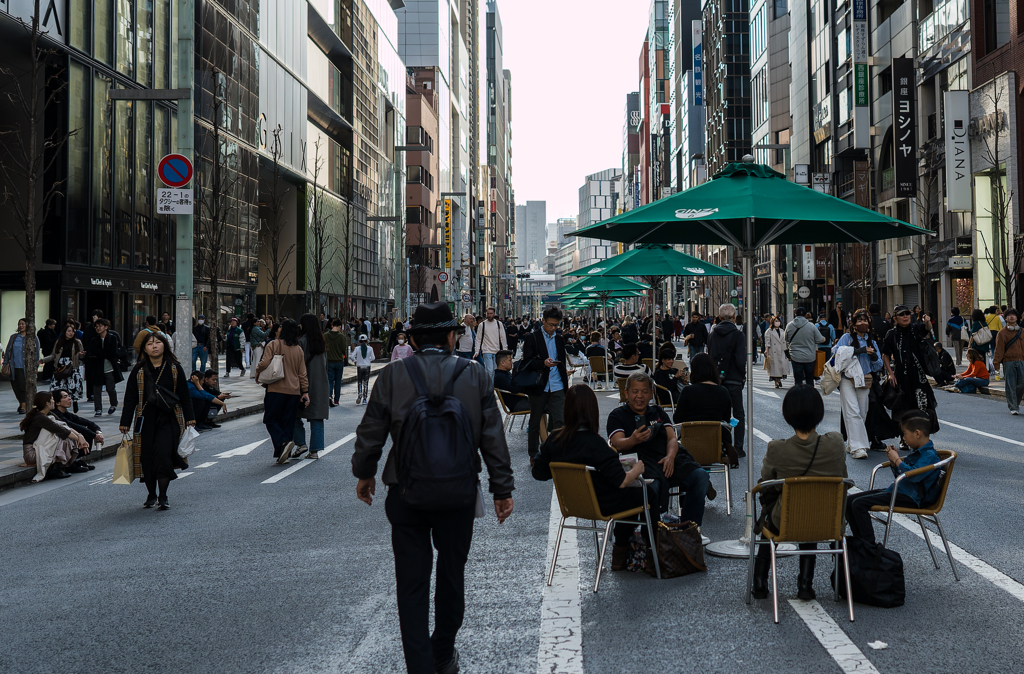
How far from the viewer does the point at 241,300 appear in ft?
139

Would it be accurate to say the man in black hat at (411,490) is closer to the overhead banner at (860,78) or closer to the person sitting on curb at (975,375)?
the person sitting on curb at (975,375)

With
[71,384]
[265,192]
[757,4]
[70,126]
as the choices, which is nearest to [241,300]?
[265,192]

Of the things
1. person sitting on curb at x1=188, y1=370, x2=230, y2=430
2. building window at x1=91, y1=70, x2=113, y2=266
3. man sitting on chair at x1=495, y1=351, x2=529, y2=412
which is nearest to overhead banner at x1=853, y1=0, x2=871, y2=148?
building window at x1=91, y1=70, x2=113, y2=266

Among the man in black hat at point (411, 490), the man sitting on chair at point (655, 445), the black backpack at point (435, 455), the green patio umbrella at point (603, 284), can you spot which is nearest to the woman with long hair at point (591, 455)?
the man sitting on chair at point (655, 445)

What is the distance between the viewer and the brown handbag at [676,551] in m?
6.12

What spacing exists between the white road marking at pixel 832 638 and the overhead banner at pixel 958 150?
33.7m

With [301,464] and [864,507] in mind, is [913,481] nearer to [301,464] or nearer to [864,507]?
[864,507]

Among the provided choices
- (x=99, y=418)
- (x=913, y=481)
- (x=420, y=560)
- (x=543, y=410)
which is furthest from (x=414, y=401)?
(x=99, y=418)

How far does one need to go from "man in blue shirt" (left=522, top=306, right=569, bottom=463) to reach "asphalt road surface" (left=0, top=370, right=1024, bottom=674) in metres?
1.99

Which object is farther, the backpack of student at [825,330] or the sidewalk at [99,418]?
the backpack of student at [825,330]

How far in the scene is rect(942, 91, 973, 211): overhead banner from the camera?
35344 mm

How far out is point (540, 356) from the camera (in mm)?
10844

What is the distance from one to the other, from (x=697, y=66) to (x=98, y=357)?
84903mm

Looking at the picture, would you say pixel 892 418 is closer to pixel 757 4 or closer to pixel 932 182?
pixel 932 182
